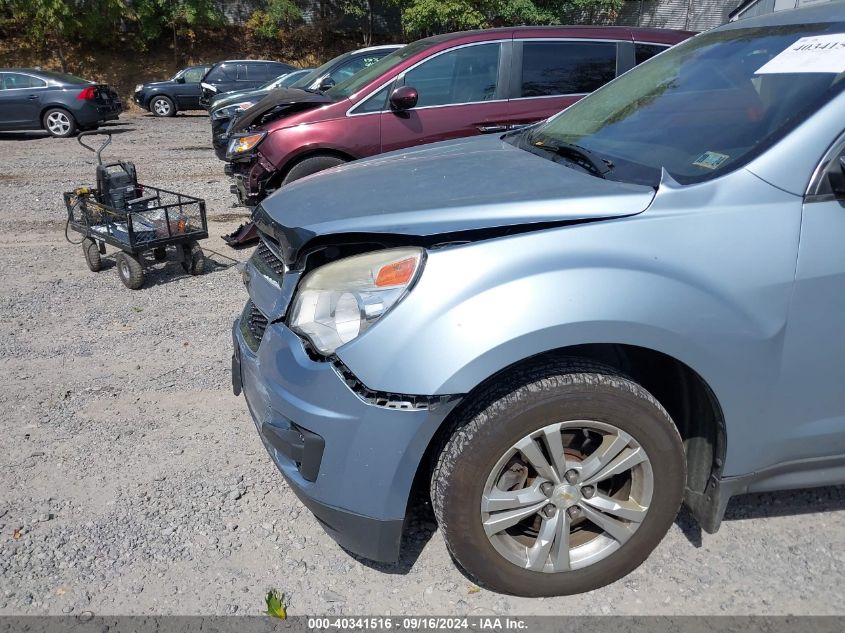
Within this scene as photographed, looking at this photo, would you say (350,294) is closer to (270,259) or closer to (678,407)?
(270,259)

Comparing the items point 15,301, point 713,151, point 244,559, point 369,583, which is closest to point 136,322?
point 15,301

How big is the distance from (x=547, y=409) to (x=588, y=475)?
0.31 meters

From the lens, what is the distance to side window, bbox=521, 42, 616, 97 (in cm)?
680

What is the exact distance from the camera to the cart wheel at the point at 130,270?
217 inches

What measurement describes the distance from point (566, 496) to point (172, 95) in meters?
22.4

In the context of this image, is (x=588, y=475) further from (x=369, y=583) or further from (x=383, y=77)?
(x=383, y=77)

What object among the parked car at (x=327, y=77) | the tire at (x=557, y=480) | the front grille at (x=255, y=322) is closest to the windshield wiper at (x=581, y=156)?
the tire at (x=557, y=480)

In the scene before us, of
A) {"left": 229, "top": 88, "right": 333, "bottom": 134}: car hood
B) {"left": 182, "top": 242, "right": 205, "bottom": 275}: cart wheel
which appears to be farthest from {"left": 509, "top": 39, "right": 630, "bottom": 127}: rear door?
{"left": 182, "top": 242, "right": 205, "bottom": 275}: cart wheel

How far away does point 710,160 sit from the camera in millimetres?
2416

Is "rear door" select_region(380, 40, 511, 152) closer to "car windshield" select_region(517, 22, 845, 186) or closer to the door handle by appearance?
the door handle

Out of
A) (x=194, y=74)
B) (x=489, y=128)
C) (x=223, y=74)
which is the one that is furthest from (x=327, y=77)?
(x=194, y=74)

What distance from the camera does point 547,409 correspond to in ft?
7.12

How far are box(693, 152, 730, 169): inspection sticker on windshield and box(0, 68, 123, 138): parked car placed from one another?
55.1 ft

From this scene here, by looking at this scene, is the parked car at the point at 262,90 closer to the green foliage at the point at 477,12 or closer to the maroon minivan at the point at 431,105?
the maroon minivan at the point at 431,105
